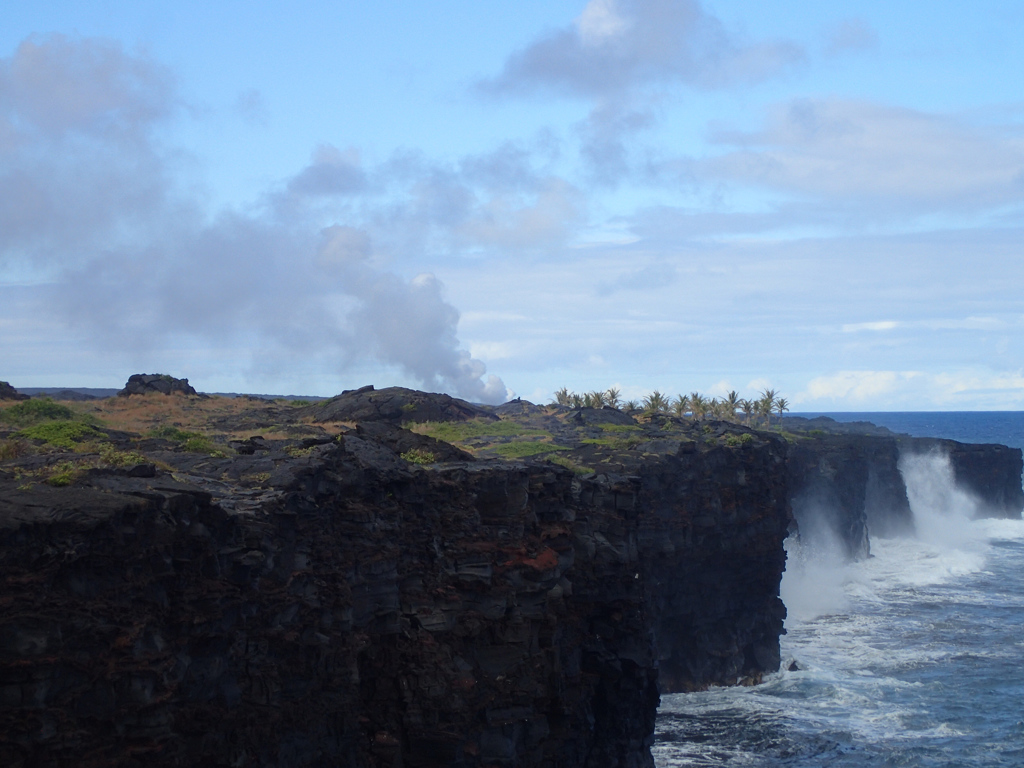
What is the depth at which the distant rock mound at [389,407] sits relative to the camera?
4947cm

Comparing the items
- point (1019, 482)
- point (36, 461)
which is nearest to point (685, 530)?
point (36, 461)

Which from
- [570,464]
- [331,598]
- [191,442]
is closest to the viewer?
[331,598]

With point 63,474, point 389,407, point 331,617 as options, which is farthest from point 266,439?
point 389,407

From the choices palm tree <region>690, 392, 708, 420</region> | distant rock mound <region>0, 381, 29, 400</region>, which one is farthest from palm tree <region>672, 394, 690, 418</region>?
distant rock mound <region>0, 381, 29, 400</region>

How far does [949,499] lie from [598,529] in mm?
83577

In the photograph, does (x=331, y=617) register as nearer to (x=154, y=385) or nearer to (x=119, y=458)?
(x=119, y=458)

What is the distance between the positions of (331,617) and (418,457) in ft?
25.7

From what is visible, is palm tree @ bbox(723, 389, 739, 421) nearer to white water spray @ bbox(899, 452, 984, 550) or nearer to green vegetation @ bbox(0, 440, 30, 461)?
white water spray @ bbox(899, 452, 984, 550)

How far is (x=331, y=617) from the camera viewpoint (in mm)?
25203

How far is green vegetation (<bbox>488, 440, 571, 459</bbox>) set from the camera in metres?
41.5

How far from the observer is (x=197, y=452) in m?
28.6

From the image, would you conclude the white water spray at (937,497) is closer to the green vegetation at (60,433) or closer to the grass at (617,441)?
the grass at (617,441)

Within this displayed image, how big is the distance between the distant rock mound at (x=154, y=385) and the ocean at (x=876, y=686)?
31.4m

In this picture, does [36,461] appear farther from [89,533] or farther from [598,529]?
[598,529]
